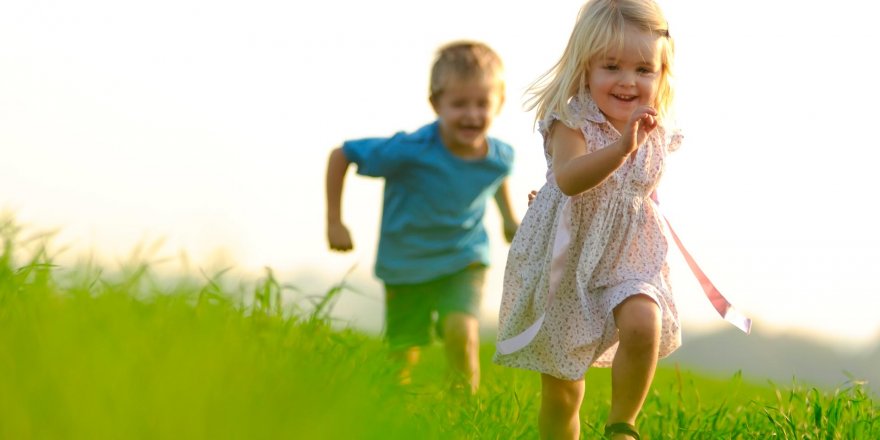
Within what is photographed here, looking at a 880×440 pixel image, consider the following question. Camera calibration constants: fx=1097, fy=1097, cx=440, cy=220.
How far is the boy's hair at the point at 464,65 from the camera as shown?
231 inches

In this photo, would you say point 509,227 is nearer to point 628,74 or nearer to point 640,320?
point 628,74

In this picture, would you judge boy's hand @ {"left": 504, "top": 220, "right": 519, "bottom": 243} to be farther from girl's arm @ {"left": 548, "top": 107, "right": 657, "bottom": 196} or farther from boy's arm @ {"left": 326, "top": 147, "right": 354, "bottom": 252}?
girl's arm @ {"left": 548, "top": 107, "right": 657, "bottom": 196}

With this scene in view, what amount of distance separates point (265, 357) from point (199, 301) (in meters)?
0.31

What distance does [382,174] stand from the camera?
5922 mm

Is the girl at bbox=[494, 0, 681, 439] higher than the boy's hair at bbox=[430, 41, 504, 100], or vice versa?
the boy's hair at bbox=[430, 41, 504, 100]

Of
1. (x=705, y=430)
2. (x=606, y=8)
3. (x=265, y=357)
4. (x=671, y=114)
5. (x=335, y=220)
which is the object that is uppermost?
(x=606, y=8)

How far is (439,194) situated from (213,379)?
3525mm

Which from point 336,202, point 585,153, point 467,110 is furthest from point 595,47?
point 336,202

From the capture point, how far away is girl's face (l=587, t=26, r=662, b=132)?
3.83m

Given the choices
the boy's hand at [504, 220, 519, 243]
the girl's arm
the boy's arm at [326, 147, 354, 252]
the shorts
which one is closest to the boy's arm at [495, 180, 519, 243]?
the boy's hand at [504, 220, 519, 243]

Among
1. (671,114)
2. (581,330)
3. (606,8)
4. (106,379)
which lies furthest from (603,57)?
(106,379)

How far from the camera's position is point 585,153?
12.6 feet

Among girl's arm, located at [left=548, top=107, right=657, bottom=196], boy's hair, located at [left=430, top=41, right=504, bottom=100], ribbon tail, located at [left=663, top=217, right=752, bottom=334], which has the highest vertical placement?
boy's hair, located at [left=430, top=41, right=504, bottom=100]

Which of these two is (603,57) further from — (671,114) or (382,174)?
(382,174)
